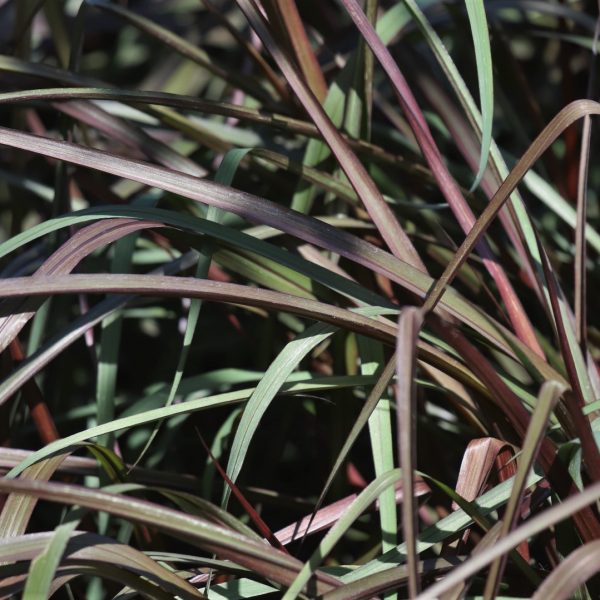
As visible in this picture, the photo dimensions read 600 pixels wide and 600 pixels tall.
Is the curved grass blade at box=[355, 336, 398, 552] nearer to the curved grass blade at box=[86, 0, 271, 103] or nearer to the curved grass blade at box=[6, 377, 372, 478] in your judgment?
the curved grass blade at box=[6, 377, 372, 478]

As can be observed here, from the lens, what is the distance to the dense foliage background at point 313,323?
47 cm

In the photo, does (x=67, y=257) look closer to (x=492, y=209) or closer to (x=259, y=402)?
(x=259, y=402)

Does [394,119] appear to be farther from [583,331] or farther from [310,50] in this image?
[583,331]

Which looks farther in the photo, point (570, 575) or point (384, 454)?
point (384, 454)

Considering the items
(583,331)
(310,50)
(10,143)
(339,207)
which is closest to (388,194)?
(339,207)

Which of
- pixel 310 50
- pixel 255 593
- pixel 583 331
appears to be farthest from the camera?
pixel 310 50

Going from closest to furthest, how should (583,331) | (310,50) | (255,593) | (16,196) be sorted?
(255,593) < (583,331) < (310,50) < (16,196)

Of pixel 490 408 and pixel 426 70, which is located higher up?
pixel 426 70

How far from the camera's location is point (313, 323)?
0.78m

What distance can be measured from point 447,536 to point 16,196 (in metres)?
0.59

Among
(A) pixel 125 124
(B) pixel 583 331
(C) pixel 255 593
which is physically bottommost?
(C) pixel 255 593

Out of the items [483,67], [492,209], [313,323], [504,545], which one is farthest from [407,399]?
[313,323]

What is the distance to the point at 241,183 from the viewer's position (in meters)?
Answer: 0.94

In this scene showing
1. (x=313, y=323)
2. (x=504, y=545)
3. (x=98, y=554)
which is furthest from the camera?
(x=313, y=323)
